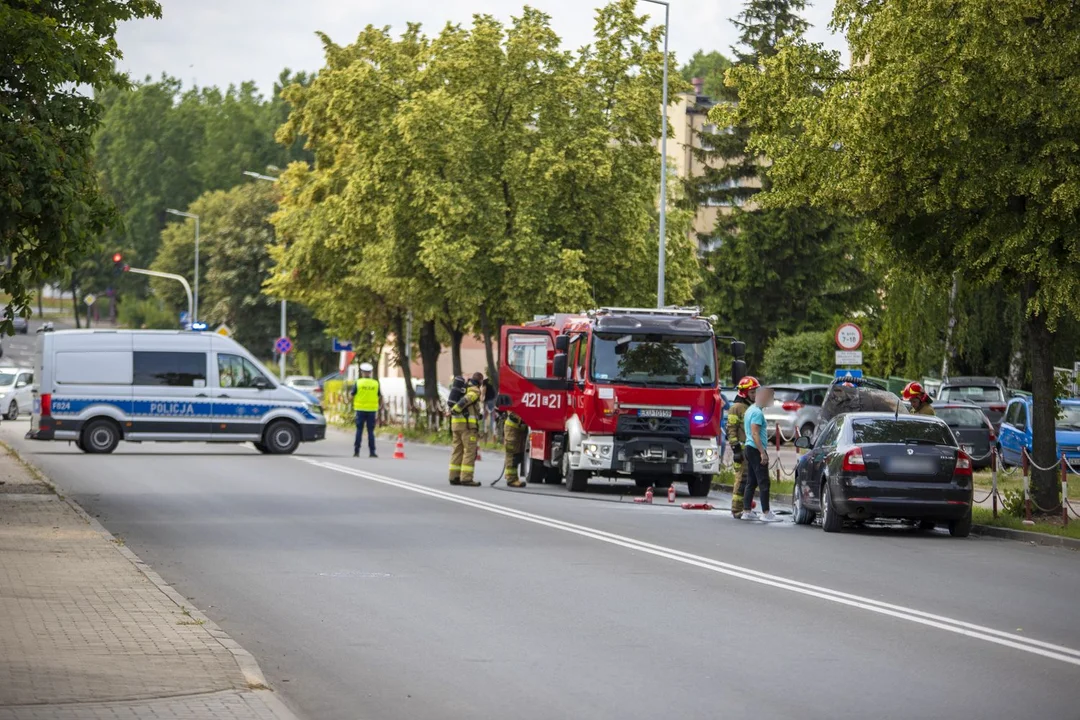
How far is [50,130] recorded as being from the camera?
1900 centimetres

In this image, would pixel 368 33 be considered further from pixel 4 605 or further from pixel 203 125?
pixel 203 125

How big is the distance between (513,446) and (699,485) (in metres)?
3.32

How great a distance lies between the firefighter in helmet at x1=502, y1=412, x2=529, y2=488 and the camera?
1089 inches

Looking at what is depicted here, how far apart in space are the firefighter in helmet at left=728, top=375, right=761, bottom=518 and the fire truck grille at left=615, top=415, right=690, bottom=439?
11.6 ft

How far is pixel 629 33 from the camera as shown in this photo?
1679 inches

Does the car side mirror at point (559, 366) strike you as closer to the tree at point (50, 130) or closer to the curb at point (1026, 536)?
the curb at point (1026, 536)

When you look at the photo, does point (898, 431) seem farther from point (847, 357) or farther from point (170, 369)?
point (170, 369)

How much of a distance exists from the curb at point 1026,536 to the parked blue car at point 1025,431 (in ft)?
42.2

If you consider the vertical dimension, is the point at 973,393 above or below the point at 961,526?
above

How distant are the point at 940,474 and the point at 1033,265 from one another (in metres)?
2.62

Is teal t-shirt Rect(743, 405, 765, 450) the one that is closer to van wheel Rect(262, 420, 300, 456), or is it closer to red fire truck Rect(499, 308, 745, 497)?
red fire truck Rect(499, 308, 745, 497)

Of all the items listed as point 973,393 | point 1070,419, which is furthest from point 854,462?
point 973,393

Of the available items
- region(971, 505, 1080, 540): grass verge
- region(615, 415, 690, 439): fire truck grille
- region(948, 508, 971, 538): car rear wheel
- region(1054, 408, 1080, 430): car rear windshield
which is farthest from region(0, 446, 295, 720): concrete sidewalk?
region(1054, 408, 1080, 430): car rear windshield

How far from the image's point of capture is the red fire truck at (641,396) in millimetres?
25859
